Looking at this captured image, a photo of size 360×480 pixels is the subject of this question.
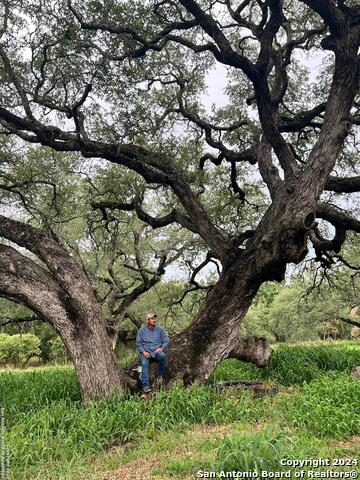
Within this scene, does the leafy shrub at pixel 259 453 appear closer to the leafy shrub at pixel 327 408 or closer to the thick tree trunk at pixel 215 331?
the leafy shrub at pixel 327 408

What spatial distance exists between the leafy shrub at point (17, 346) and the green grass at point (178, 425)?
19.0m

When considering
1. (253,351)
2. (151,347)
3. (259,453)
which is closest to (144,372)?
(151,347)

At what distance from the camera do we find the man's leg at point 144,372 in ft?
24.5

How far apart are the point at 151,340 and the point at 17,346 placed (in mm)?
20572

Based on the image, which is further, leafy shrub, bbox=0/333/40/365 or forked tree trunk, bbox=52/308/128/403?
leafy shrub, bbox=0/333/40/365

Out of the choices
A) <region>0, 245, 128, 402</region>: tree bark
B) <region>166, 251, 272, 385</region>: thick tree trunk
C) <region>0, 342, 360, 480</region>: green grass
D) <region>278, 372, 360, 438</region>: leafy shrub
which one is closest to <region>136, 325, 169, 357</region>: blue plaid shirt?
<region>166, 251, 272, 385</region>: thick tree trunk

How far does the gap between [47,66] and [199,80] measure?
388cm

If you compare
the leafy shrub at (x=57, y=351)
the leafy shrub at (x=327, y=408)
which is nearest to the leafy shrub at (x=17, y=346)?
the leafy shrub at (x=57, y=351)

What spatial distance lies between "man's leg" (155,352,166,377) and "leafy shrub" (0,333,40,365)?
65.2ft

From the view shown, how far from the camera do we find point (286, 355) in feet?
37.6

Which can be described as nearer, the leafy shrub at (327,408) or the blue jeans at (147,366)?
the leafy shrub at (327,408)

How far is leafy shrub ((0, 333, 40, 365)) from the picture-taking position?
1008 inches

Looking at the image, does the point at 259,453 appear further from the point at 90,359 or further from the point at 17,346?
the point at 17,346

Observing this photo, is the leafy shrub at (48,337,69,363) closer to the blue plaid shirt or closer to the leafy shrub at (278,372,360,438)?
the blue plaid shirt
